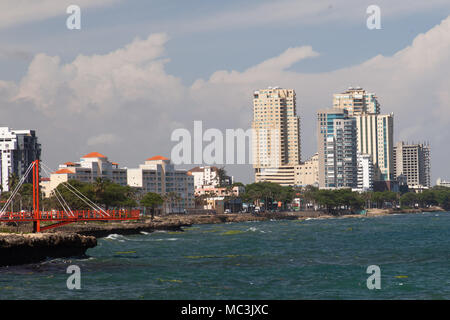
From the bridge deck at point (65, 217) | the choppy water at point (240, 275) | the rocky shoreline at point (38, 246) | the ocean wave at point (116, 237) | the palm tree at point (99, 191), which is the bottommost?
the ocean wave at point (116, 237)

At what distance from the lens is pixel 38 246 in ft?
230

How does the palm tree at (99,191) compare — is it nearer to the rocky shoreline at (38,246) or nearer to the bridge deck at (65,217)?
the bridge deck at (65,217)

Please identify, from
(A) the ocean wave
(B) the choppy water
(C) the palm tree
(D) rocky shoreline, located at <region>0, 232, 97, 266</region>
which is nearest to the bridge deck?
(D) rocky shoreline, located at <region>0, 232, 97, 266</region>

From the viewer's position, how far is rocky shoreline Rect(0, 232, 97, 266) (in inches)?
2603

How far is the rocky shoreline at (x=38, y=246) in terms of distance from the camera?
217 feet

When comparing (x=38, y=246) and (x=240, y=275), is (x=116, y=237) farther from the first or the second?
(x=240, y=275)

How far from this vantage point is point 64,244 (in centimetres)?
7419

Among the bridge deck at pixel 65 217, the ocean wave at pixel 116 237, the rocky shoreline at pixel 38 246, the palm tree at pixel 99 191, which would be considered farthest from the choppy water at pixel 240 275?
the palm tree at pixel 99 191

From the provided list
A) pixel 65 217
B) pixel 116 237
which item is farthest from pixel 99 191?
pixel 65 217

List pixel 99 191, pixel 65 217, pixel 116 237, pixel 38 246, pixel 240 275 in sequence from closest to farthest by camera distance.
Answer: pixel 240 275
pixel 38 246
pixel 65 217
pixel 116 237
pixel 99 191

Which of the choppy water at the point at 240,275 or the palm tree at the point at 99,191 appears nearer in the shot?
the choppy water at the point at 240,275

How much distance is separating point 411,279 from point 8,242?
3861 centimetres
